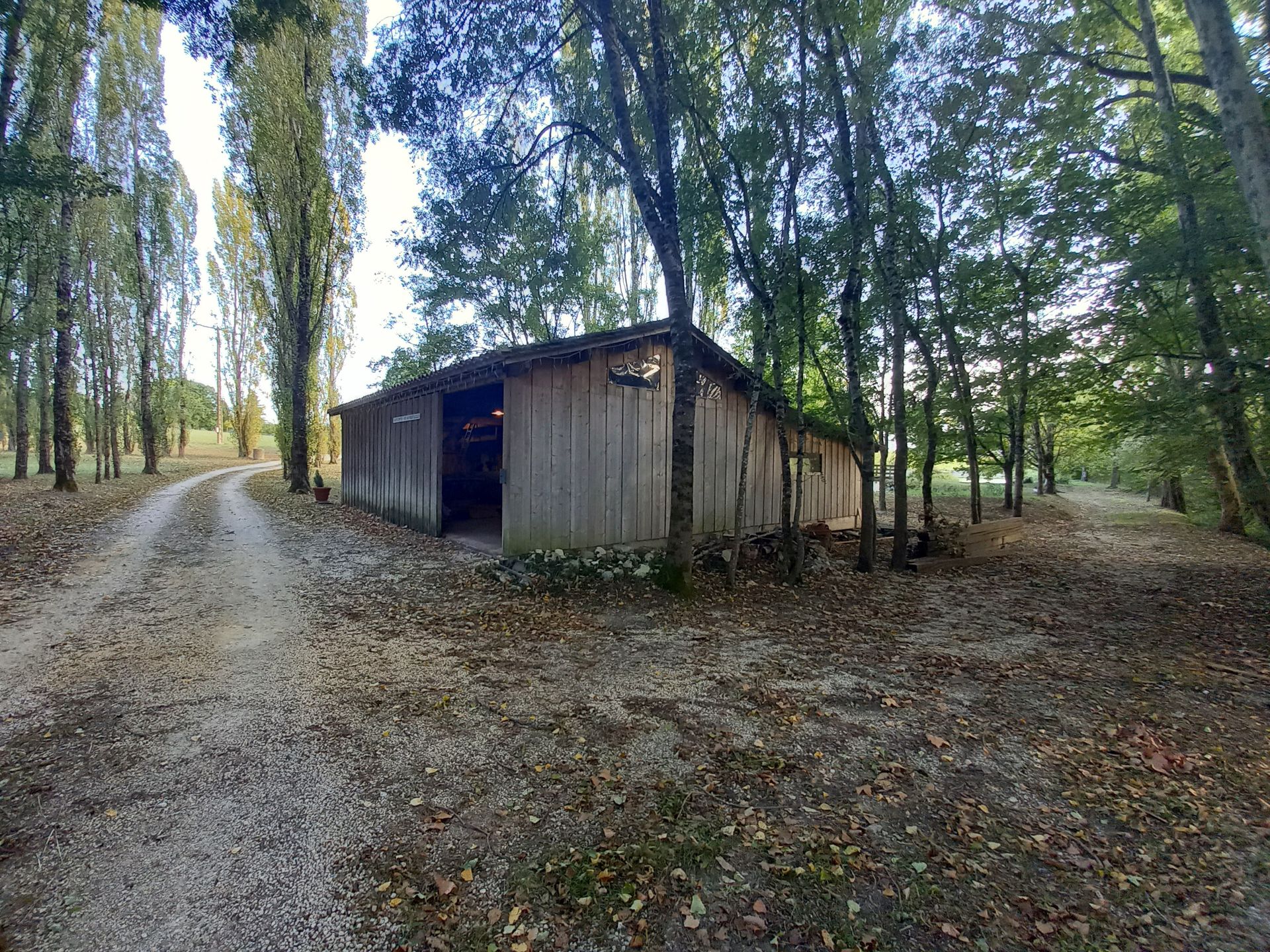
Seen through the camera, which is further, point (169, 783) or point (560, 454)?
point (560, 454)

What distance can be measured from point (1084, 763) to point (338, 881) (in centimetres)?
387

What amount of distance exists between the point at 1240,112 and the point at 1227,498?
1138cm

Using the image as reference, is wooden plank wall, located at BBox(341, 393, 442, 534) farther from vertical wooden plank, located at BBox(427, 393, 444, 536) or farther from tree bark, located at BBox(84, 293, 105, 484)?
tree bark, located at BBox(84, 293, 105, 484)

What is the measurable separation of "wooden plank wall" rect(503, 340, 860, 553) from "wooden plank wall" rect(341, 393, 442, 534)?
110 inches

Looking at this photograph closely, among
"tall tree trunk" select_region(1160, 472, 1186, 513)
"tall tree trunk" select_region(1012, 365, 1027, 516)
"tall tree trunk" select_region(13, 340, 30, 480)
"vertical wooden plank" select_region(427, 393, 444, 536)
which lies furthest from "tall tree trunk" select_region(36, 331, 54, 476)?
"tall tree trunk" select_region(1160, 472, 1186, 513)

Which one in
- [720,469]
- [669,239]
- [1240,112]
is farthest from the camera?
[720,469]

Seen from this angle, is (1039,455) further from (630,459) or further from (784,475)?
(630,459)

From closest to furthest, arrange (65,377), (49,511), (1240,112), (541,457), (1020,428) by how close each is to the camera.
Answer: (1240,112)
(541,457)
(49,511)
(1020,428)
(65,377)

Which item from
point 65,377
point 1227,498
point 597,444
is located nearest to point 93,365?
point 65,377

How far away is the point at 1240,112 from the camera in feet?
15.5

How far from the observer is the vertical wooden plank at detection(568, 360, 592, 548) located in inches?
313

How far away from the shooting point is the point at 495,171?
759cm

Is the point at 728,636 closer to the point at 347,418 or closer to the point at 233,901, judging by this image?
the point at 233,901

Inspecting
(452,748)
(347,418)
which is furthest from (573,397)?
(347,418)
